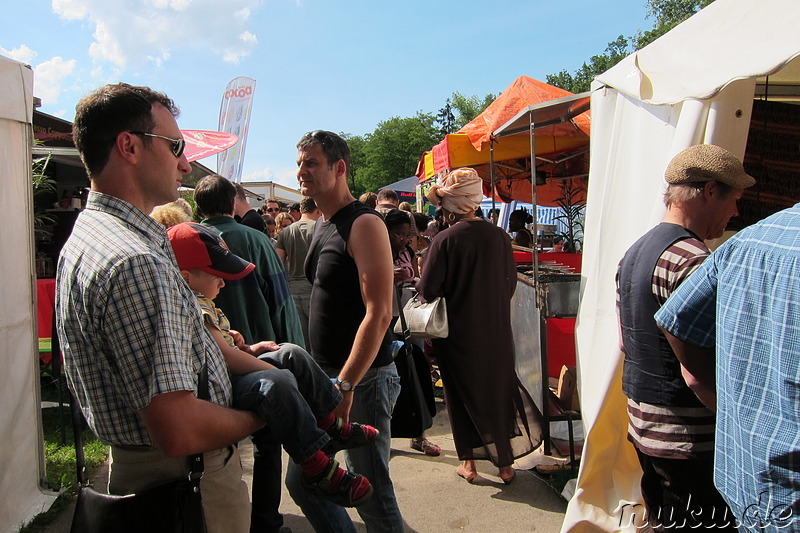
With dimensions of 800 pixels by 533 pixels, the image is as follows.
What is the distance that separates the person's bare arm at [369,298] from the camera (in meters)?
2.21

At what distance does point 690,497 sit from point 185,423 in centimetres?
183

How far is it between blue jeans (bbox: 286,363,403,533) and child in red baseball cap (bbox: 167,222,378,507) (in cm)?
25

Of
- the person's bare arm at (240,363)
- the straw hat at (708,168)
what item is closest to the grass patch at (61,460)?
the person's bare arm at (240,363)

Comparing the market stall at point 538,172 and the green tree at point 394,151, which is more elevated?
the green tree at point 394,151

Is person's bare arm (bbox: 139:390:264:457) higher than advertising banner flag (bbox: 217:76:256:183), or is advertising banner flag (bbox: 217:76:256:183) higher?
advertising banner flag (bbox: 217:76:256:183)

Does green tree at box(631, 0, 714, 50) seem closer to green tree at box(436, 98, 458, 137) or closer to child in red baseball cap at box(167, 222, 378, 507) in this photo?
green tree at box(436, 98, 458, 137)

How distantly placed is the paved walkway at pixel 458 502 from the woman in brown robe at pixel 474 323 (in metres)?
0.19

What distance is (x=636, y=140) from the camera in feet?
10.2

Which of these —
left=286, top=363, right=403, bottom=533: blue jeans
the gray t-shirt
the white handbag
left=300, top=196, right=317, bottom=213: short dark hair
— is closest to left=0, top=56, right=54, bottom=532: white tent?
left=286, top=363, right=403, bottom=533: blue jeans

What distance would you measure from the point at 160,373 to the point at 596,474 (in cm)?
267

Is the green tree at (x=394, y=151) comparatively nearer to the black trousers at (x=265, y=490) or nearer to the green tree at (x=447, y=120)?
the green tree at (x=447, y=120)

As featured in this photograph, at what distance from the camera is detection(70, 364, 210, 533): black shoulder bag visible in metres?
1.35

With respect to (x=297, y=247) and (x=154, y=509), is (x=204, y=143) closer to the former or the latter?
(x=297, y=247)

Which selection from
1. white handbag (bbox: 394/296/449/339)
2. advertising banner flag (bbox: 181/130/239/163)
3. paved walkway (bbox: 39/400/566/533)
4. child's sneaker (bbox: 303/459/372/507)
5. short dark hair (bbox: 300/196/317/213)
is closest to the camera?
child's sneaker (bbox: 303/459/372/507)
